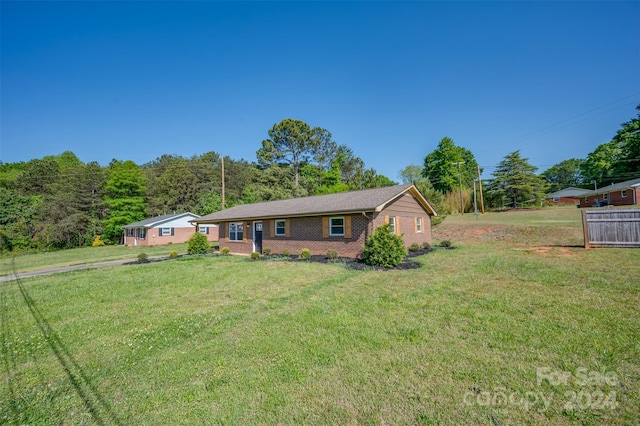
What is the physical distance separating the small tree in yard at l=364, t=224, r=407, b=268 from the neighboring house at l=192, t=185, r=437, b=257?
1259mm

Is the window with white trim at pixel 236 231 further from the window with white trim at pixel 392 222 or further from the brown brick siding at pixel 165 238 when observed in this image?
the brown brick siding at pixel 165 238

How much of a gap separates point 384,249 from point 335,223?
400 cm

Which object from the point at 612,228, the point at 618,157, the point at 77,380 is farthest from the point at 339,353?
the point at 618,157

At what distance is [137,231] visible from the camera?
32.9 meters

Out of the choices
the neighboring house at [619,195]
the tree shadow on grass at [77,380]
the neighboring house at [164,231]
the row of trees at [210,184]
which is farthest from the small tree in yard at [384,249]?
the neighboring house at [619,195]

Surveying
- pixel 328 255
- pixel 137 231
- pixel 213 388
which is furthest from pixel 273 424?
pixel 137 231

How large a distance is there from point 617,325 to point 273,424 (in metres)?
6.02

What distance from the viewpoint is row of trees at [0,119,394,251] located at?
113 feet

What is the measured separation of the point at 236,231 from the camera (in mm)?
20750

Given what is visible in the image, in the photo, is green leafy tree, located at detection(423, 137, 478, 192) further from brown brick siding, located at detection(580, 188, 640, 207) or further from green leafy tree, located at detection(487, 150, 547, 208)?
brown brick siding, located at detection(580, 188, 640, 207)

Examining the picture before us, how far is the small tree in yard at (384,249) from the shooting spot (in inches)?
448

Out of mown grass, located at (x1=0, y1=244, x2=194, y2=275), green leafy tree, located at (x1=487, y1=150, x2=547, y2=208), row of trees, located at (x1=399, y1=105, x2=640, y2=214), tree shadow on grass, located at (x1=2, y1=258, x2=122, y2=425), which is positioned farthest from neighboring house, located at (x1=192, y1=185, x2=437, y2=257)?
green leafy tree, located at (x1=487, y1=150, x2=547, y2=208)

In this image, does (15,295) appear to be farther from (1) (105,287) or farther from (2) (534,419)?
(2) (534,419)

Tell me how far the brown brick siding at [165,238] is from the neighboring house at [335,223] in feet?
44.0
